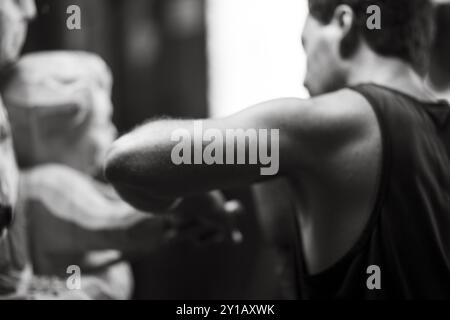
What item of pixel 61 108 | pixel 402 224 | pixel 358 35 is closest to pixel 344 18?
pixel 358 35

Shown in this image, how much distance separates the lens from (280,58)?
108cm

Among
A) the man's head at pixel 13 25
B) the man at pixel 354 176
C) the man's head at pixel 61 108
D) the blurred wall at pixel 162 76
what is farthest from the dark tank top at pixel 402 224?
the man's head at pixel 13 25

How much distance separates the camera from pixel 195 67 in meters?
1.09

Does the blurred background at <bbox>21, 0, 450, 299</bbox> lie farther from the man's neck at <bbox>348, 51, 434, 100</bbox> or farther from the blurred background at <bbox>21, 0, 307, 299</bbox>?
the man's neck at <bbox>348, 51, 434, 100</bbox>

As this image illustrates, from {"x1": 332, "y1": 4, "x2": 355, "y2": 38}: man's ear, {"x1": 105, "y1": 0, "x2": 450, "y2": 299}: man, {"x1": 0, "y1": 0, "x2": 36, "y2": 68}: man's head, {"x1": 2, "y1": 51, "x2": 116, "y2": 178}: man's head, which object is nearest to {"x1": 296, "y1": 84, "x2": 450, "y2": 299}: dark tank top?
{"x1": 105, "y1": 0, "x2": 450, "y2": 299}: man

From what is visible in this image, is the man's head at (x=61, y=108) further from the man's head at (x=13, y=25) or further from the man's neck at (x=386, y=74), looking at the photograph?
the man's neck at (x=386, y=74)

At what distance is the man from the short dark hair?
0.04ft

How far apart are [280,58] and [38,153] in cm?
50

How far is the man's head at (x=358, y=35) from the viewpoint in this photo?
944mm

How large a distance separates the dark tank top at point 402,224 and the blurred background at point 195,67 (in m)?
0.22

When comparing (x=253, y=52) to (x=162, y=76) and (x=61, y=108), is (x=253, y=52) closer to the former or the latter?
(x=162, y=76)
